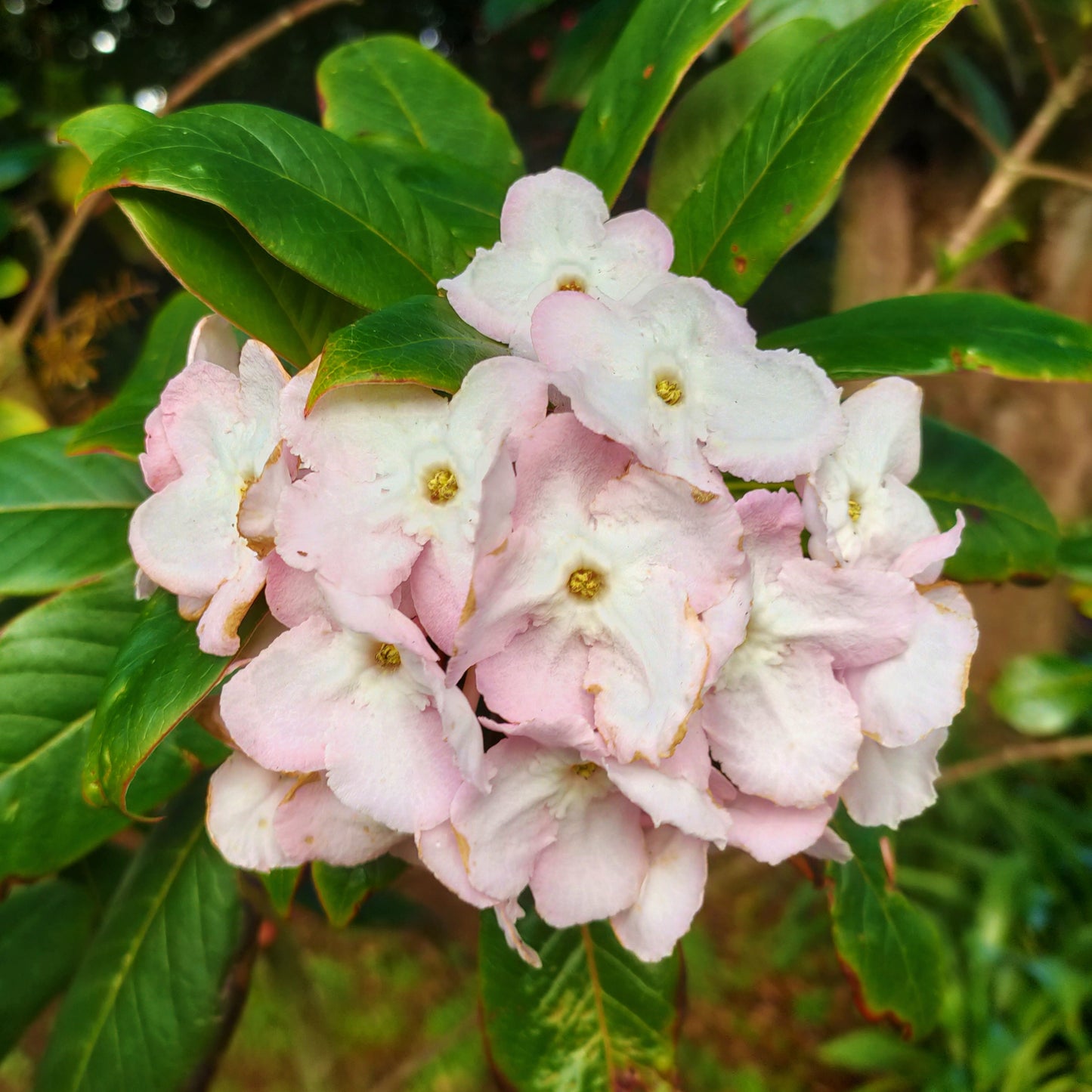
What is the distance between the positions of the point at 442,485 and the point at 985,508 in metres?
0.59

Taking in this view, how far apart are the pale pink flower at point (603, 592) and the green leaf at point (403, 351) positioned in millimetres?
68

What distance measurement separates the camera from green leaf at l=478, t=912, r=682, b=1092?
693 millimetres

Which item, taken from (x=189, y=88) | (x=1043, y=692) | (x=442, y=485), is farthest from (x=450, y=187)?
(x=1043, y=692)

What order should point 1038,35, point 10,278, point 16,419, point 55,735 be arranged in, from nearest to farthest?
point 55,735 → point 1038,35 → point 16,419 → point 10,278

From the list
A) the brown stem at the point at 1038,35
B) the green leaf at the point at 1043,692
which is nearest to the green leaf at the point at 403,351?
the brown stem at the point at 1038,35

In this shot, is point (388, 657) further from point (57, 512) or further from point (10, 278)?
point (10, 278)

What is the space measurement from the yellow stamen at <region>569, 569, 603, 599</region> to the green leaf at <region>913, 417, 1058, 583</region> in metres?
0.44

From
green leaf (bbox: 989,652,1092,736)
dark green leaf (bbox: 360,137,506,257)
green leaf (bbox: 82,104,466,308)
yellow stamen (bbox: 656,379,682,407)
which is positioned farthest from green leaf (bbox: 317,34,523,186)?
green leaf (bbox: 989,652,1092,736)

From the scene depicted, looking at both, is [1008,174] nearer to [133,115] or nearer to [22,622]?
[133,115]

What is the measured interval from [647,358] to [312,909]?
0.96m

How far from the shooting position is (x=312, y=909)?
3.75ft

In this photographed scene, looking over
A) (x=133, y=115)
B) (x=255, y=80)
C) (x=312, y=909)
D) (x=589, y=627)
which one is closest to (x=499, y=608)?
(x=589, y=627)

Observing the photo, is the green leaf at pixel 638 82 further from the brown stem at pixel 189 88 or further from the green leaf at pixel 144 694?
the brown stem at pixel 189 88

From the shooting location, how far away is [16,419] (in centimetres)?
127
